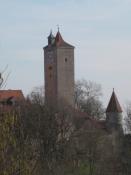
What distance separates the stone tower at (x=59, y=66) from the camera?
8550cm

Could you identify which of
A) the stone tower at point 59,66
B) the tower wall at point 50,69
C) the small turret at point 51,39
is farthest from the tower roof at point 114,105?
the small turret at point 51,39

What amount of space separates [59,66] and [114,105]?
16359 mm

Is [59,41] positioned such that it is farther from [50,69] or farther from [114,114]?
[114,114]

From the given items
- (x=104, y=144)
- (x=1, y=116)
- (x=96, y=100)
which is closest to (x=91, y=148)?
(x=104, y=144)

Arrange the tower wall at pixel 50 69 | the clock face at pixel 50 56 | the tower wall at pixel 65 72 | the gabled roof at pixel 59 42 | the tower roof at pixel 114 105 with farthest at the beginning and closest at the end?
the gabled roof at pixel 59 42, the clock face at pixel 50 56, the tower wall at pixel 50 69, the tower wall at pixel 65 72, the tower roof at pixel 114 105

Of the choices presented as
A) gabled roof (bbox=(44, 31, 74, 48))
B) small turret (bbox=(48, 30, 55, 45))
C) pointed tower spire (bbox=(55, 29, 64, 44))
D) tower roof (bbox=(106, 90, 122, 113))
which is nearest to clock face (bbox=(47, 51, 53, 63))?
gabled roof (bbox=(44, 31, 74, 48))

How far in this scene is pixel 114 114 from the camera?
75.3 meters

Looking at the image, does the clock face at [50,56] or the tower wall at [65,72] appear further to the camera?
the clock face at [50,56]

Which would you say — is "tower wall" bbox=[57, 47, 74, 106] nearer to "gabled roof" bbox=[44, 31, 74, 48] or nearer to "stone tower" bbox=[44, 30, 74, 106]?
"stone tower" bbox=[44, 30, 74, 106]

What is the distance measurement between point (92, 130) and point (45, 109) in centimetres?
874

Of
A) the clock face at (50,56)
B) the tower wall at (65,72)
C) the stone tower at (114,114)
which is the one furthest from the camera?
the clock face at (50,56)

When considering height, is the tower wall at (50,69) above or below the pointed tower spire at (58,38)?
below

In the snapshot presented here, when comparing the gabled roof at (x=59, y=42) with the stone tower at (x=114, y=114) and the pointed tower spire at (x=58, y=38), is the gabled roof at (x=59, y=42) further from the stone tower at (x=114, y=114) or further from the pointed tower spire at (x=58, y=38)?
the stone tower at (x=114, y=114)

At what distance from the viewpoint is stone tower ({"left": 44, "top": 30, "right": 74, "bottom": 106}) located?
85.5m
